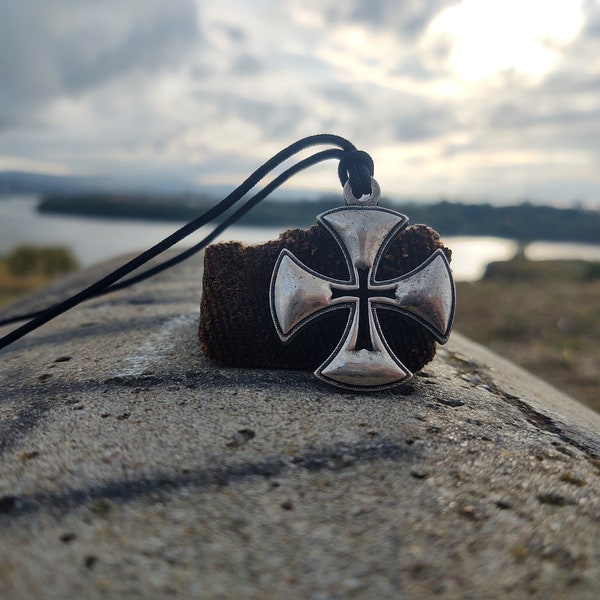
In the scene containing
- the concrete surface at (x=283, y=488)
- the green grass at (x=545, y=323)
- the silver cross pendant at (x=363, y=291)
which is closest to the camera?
the concrete surface at (x=283, y=488)

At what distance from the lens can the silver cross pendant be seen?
4.57ft

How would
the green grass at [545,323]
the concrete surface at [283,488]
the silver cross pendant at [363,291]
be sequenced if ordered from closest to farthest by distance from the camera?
the concrete surface at [283,488] < the silver cross pendant at [363,291] < the green grass at [545,323]

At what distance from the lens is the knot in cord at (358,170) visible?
1576 mm

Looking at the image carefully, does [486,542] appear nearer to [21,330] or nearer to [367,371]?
[367,371]

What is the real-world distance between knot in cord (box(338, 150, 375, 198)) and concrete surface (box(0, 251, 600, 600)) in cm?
56

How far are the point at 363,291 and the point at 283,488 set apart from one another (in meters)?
0.61

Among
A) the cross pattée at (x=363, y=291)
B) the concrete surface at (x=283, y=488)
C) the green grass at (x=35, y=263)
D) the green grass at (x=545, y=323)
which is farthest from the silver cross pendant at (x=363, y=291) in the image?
the green grass at (x=35, y=263)

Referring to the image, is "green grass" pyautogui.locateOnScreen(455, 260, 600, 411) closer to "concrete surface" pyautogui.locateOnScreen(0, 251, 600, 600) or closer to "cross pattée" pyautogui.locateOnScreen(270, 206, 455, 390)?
"cross pattée" pyautogui.locateOnScreen(270, 206, 455, 390)

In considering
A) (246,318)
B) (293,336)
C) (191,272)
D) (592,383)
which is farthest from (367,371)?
(592,383)

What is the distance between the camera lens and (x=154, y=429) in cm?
112

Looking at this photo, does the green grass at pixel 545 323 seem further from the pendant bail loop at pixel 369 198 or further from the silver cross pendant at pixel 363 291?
the pendant bail loop at pixel 369 198

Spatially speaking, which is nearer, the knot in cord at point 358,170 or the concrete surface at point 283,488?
the concrete surface at point 283,488

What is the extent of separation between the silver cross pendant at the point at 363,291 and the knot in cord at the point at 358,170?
0.14 m

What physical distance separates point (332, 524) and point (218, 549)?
180 mm
